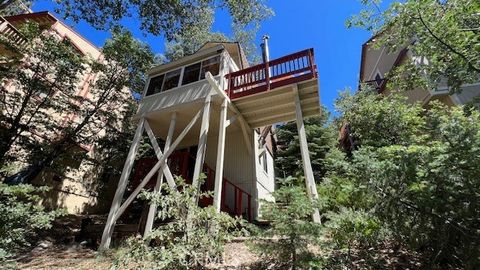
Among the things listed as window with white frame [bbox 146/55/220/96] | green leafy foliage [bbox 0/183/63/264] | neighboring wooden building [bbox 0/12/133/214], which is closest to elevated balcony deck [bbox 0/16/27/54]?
neighboring wooden building [bbox 0/12/133/214]

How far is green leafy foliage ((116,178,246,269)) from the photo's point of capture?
165 inches

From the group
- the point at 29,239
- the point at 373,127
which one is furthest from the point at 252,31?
the point at 29,239

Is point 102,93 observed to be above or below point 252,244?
above

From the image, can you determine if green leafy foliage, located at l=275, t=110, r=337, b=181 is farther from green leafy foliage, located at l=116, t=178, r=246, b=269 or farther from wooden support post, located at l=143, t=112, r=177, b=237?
green leafy foliage, located at l=116, t=178, r=246, b=269

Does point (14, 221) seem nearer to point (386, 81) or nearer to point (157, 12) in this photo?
point (157, 12)

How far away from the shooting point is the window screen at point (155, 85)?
11.2 meters

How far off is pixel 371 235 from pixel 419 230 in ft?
2.59

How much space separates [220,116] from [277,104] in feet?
6.58

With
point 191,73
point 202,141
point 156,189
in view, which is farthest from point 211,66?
point 156,189

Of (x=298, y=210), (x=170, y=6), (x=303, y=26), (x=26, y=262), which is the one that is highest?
(x=303, y=26)

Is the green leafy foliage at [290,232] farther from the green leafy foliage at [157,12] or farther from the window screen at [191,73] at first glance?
the green leafy foliage at [157,12]

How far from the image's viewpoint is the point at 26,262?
6.84m

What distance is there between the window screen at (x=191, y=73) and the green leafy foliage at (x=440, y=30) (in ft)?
19.1

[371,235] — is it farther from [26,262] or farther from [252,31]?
[252,31]
